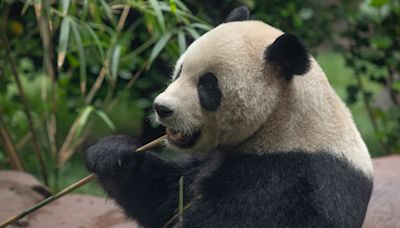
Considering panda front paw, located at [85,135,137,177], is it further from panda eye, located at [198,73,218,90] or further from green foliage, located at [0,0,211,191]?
green foliage, located at [0,0,211,191]

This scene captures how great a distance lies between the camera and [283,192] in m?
3.24

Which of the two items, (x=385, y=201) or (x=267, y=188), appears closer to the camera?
(x=267, y=188)

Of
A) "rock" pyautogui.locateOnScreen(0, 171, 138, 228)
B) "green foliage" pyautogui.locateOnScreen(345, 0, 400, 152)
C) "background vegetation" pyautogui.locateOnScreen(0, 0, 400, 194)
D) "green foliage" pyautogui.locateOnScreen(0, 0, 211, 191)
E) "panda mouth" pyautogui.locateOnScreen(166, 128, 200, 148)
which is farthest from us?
"green foliage" pyautogui.locateOnScreen(345, 0, 400, 152)

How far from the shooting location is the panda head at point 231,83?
10.8 ft

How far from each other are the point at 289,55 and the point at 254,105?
266mm

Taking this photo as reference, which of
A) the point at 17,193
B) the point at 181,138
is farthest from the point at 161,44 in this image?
the point at 181,138

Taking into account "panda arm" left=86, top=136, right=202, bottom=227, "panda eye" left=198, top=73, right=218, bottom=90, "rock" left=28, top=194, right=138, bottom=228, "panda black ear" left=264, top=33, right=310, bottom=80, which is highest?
"panda black ear" left=264, top=33, right=310, bottom=80

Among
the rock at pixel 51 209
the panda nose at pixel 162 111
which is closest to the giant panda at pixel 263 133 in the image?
the panda nose at pixel 162 111

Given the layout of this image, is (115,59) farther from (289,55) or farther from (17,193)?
(289,55)

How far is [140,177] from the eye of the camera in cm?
371

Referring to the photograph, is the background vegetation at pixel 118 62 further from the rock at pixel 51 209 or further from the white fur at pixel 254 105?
the white fur at pixel 254 105

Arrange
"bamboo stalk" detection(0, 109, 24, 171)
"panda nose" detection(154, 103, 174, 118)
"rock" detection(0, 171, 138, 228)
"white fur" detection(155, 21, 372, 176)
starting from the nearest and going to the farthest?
"panda nose" detection(154, 103, 174, 118)
"white fur" detection(155, 21, 372, 176)
"rock" detection(0, 171, 138, 228)
"bamboo stalk" detection(0, 109, 24, 171)

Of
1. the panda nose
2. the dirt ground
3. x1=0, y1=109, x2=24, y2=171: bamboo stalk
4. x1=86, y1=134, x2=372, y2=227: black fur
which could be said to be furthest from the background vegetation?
the panda nose

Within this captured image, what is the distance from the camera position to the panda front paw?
3.61 m
